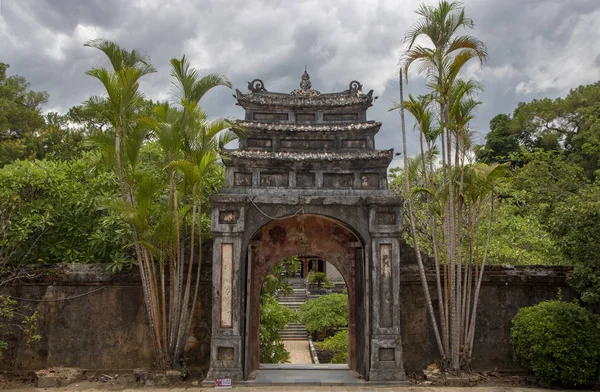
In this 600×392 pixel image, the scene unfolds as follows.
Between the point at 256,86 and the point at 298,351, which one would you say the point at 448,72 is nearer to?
the point at 256,86

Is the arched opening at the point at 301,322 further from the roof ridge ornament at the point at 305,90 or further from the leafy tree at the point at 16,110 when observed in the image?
the leafy tree at the point at 16,110

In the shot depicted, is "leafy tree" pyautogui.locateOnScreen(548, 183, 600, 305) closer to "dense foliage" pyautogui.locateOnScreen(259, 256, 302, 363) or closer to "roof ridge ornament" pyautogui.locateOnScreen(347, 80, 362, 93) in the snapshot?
"roof ridge ornament" pyautogui.locateOnScreen(347, 80, 362, 93)

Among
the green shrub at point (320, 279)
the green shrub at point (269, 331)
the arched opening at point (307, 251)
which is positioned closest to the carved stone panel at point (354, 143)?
the arched opening at point (307, 251)

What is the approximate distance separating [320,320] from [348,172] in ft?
40.6

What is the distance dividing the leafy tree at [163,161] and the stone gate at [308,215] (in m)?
0.63

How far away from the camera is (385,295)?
29.2 ft

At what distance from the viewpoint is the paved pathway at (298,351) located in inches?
699

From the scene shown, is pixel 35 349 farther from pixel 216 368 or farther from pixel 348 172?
pixel 348 172

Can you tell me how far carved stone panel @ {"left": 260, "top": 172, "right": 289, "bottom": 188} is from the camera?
372 inches

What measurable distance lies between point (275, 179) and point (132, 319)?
151 inches

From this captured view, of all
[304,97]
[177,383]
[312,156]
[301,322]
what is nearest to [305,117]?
[304,97]

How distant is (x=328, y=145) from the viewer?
1012 centimetres

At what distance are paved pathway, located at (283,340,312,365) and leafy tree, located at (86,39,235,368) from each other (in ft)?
30.9

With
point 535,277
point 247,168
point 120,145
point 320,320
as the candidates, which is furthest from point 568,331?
point 320,320
